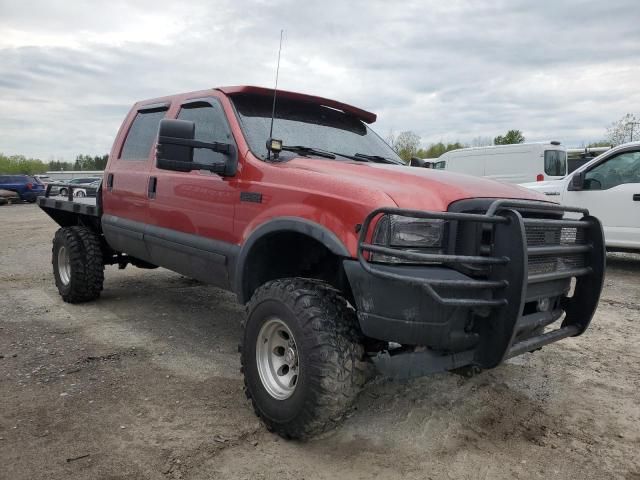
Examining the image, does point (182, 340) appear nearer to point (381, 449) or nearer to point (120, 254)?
point (120, 254)

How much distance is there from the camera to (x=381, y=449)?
9.29 feet

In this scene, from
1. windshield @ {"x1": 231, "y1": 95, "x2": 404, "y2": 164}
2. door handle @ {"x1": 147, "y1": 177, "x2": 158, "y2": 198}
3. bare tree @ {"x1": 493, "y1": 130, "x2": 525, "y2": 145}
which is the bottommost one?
door handle @ {"x1": 147, "y1": 177, "x2": 158, "y2": 198}

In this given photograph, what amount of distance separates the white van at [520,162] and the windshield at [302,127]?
12998 millimetres

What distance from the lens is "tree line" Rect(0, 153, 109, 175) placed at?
92.0 metres

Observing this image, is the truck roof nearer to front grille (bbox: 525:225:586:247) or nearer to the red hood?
the red hood

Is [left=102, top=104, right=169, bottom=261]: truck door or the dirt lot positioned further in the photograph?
[left=102, top=104, right=169, bottom=261]: truck door

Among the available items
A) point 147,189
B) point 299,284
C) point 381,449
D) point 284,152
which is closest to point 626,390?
point 381,449

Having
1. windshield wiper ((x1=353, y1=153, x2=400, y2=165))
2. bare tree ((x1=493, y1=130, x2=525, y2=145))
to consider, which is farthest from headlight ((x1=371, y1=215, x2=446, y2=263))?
bare tree ((x1=493, y1=130, x2=525, y2=145))

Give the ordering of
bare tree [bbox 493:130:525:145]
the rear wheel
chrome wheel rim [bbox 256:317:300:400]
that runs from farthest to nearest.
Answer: bare tree [bbox 493:130:525:145] → the rear wheel → chrome wheel rim [bbox 256:317:300:400]

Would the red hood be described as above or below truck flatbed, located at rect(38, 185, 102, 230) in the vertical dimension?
above

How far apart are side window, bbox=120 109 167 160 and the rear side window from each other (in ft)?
46.9

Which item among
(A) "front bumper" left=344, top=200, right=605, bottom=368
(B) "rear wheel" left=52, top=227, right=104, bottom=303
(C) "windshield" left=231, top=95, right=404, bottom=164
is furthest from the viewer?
(B) "rear wheel" left=52, top=227, right=104, bottom=303

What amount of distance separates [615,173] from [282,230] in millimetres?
7060

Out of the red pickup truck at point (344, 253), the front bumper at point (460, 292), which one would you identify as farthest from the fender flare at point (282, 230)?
the front bumper at point (460, 292)
